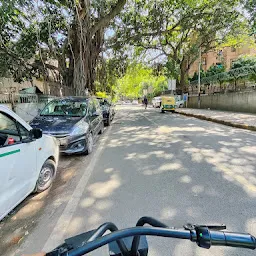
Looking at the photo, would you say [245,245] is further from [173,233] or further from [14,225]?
[14,225]

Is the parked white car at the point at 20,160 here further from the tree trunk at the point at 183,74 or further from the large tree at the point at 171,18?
the tree trunk at the point at 183,74

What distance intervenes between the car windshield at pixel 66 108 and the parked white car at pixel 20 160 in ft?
9.07

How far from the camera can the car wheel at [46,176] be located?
141 inches

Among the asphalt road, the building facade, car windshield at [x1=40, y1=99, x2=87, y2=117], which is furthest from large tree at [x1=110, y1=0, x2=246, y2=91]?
the building facade

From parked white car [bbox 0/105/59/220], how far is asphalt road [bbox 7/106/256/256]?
40cm

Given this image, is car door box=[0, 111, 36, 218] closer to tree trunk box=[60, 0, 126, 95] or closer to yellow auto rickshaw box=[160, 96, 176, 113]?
tree trunk box=[60, 0, 126, 95]

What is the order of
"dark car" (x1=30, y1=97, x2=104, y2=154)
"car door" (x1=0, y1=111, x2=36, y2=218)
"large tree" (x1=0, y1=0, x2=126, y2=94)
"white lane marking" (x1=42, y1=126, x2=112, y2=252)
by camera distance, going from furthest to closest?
"large tree" (x1=0, y1=0, x2=126, y2=94), "dark car" (x1=30, y1=97, x2=104, y2=154), "car door" (x1=0, y1=111, x2=36, y2=218), "white lane marking" (x1=42, y1=126, x2=112, y2=252)

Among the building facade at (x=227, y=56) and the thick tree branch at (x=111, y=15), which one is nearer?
the thick tree branch at (x=111, y=15)

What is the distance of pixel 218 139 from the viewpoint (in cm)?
750

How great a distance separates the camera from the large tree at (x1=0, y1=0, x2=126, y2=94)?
11.6m

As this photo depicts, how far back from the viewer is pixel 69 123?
5.75m

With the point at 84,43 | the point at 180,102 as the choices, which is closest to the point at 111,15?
the point at 84,43

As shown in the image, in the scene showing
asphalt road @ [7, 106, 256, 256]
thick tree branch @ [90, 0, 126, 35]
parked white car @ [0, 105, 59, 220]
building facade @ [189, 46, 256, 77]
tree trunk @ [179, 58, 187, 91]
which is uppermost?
building facade @ [189, 46, 256, 77]

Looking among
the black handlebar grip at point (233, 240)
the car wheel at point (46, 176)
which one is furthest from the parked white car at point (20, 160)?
the black handlebar grip at point (233, 240)
